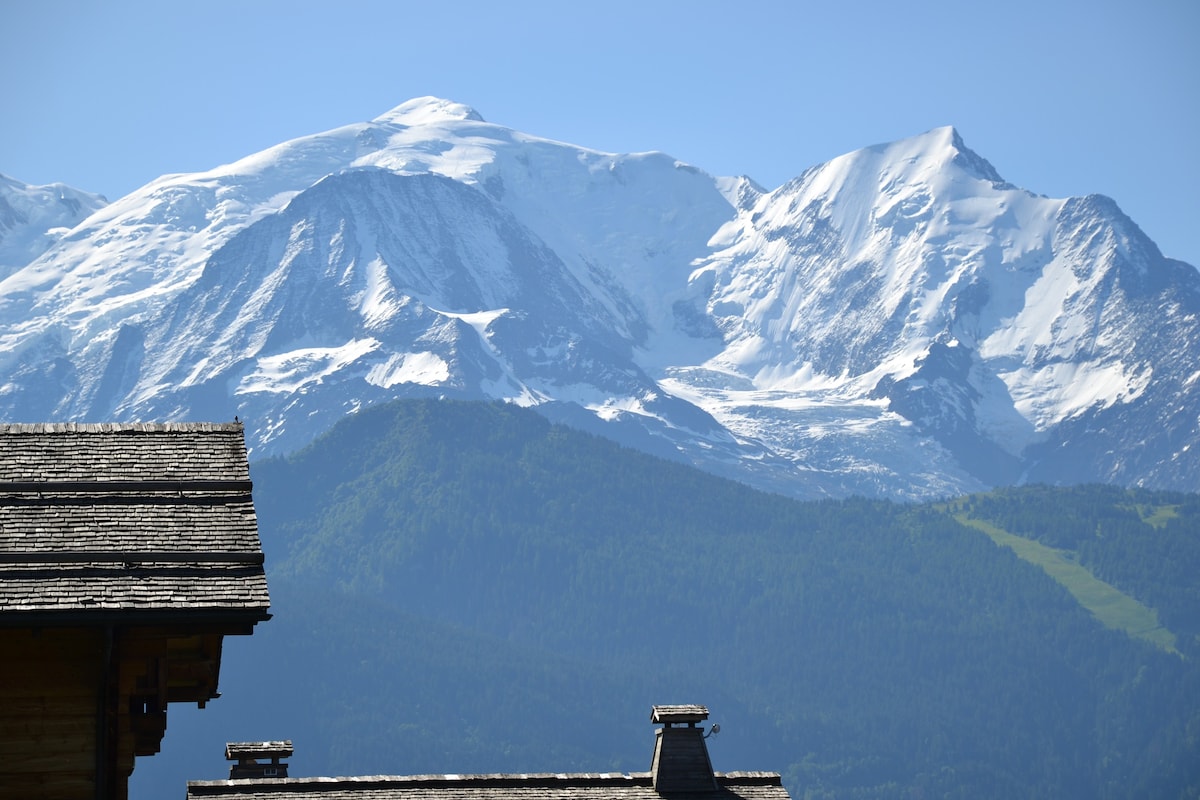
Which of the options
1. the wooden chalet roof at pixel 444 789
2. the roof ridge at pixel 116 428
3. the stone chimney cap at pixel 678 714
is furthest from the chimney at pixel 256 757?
the roof ridge at pixel 116 428

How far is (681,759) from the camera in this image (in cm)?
3481

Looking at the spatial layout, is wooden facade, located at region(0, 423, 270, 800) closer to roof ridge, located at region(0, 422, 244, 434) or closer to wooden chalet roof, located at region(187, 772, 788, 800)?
roof ridge, located at region(0, 422, 244, 434)

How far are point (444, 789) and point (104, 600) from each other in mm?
15969

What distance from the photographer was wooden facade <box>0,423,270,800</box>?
17.0 meters

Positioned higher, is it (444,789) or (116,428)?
(116,428)

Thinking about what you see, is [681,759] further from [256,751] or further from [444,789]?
[256,751]

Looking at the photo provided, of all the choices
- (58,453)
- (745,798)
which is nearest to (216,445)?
(58,453)

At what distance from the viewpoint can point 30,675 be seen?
1759 centimetres

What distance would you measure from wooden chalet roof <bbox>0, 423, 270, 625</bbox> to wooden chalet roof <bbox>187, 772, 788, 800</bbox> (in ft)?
42.3

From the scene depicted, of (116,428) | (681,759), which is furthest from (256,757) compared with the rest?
(116,428)

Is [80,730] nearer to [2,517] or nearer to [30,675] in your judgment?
[30,675]

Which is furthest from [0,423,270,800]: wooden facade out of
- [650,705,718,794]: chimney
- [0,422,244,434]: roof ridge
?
[650,705,718,794]: chimney

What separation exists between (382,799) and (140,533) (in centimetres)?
1454

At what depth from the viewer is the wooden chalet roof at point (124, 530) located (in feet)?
55.6
